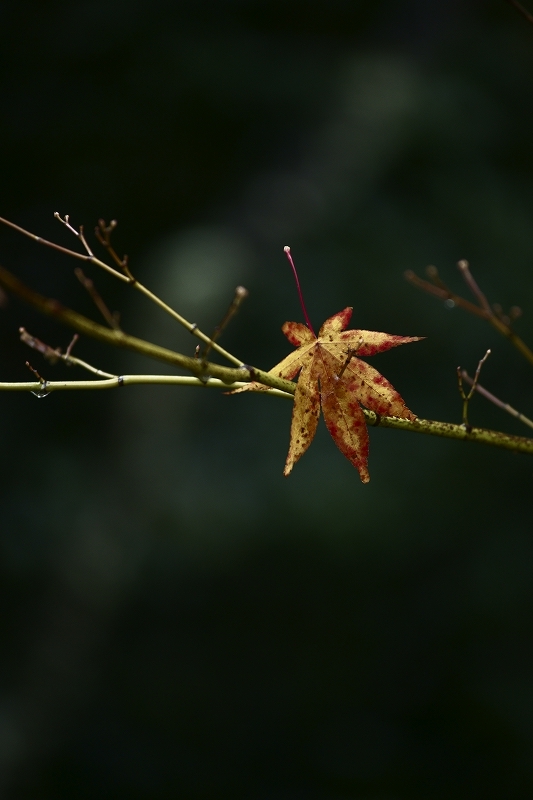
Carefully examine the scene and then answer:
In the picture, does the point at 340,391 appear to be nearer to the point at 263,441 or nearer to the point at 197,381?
the point at 197,381

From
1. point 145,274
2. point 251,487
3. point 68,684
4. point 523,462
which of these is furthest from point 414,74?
point 68,684

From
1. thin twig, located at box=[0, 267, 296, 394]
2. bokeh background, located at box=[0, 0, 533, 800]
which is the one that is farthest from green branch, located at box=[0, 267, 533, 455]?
bokeh background, located at box=[0, 0, 533, 800]

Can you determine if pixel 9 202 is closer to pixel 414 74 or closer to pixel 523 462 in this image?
pixel 414 74

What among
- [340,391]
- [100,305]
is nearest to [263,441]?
[340,391]

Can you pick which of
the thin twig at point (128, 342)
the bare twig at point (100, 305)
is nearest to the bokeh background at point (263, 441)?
the thin twig at point (128, 342)

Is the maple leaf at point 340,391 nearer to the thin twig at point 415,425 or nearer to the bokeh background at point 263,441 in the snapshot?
the thin twig at point 415,425
